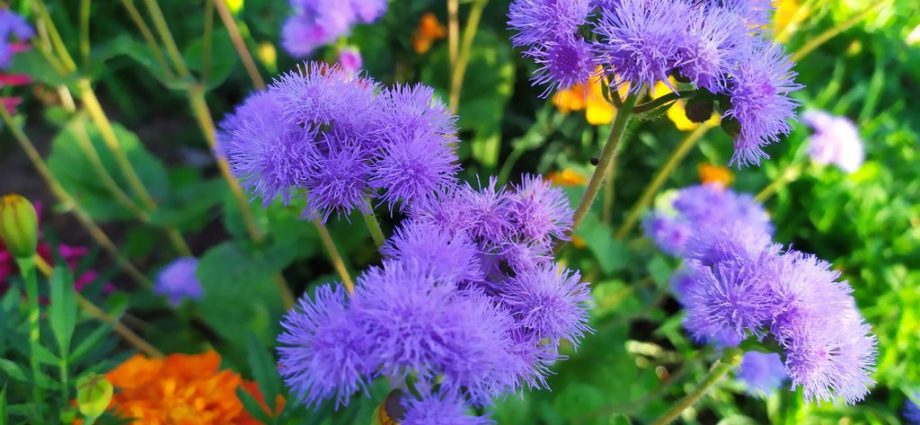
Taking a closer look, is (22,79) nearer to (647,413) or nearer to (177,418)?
(177,418)

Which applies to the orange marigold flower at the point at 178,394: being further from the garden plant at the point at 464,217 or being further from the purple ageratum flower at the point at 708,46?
the purple ageratum flower at the point at 708,46

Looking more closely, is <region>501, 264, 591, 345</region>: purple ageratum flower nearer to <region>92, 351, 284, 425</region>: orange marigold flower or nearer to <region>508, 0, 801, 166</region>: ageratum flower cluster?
<region>508, 0, 801, 166</region>: ageratum flower cluster

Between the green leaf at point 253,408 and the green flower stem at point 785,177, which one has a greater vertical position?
the green leaf at point 253,408

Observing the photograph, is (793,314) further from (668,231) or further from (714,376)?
(668,231)

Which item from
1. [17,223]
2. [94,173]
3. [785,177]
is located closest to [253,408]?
[17,223]

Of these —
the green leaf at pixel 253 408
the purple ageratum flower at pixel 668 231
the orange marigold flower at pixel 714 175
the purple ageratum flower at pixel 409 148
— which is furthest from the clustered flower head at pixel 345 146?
the orange marigold flower at pixel 714 175
